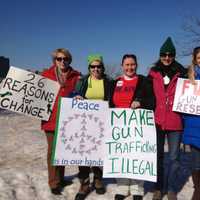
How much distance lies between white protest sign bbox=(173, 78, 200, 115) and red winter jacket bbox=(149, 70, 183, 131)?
0.07 metres

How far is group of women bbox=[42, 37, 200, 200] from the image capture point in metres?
5.09

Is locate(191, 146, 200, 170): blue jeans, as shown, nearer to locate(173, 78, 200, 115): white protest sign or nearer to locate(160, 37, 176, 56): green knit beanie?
locate(173, 78, 200, 115): white protest sign

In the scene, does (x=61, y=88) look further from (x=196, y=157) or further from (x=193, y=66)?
(x=196, y=157)

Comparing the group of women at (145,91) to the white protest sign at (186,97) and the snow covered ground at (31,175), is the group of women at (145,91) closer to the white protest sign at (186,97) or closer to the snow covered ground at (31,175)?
the white protest sign at (186,97)

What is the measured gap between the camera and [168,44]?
5121 millimetres

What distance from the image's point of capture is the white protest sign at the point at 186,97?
5.13 m

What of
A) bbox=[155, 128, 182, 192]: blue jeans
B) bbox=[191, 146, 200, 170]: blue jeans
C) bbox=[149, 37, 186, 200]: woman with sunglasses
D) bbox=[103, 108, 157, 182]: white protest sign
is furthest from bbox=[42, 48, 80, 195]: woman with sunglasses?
bbox=[191, 146, 200, 170]: blue jeans

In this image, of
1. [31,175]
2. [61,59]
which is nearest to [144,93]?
[61,59]

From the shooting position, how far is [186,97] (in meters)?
5.23

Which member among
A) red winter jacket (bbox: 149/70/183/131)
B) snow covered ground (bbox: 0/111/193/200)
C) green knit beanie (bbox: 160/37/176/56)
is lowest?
snow covered ground (bbox: 0/111/193/200)

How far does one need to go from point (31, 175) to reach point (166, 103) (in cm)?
295

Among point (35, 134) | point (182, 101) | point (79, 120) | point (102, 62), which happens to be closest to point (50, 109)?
point (79, 120)

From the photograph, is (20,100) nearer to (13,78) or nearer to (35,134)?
(13,78)

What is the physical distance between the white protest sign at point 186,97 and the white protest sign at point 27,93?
1.75m
